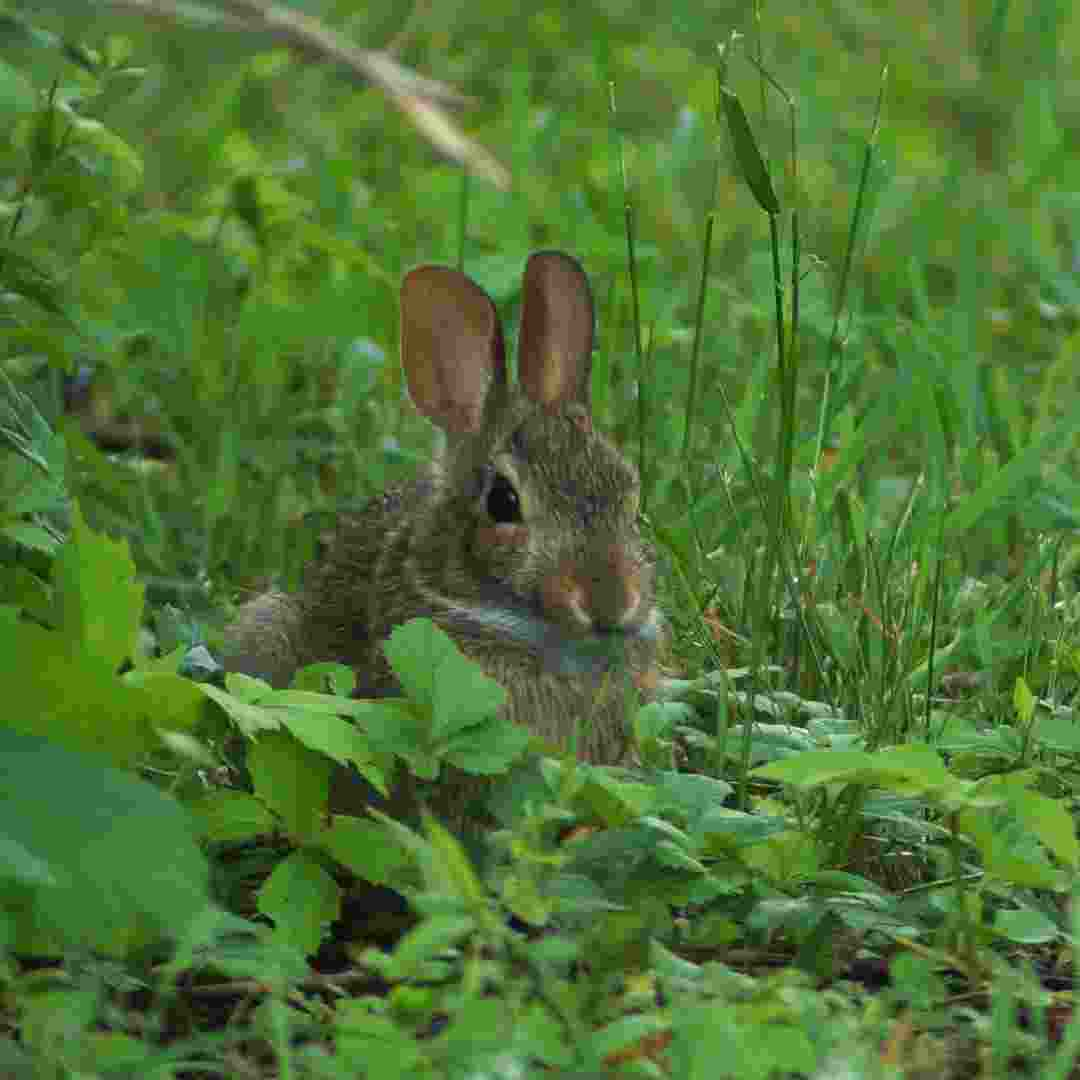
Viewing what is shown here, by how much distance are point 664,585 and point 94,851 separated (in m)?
1.68

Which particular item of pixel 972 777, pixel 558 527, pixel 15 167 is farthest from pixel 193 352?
pixel 972 777

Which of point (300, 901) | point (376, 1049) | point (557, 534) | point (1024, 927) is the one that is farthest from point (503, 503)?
point (376, 1049)

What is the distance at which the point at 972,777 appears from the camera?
3852 mm

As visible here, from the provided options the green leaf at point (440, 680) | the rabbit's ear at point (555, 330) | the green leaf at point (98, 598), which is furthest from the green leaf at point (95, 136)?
the green leaf at point (440, 680)

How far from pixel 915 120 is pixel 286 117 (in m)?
2.43

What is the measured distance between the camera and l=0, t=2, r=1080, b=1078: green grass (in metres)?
2.94

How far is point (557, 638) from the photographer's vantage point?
4.01 meters

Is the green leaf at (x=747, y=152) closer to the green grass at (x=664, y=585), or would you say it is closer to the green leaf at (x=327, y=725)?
the green grass at (x=664, y=585)

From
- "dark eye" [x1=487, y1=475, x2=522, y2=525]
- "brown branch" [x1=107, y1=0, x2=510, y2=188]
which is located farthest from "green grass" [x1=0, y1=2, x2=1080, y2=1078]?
"dark eye" [x1=487, y1=475, x2=522, y2=525]

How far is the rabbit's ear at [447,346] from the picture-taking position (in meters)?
4.64

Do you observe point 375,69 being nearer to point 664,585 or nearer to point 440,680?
point 664,585

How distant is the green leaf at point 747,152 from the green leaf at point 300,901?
122 centimetres

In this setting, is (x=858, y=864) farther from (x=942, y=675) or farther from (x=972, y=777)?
(x=942, y=675)

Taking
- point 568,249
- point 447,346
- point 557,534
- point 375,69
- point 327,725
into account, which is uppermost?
point 375,69
